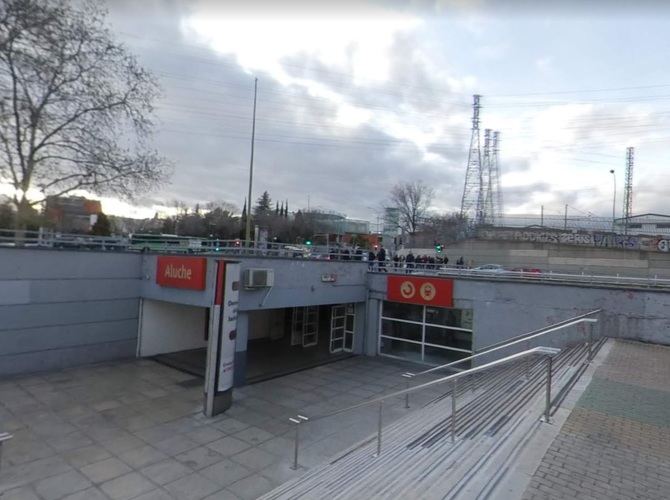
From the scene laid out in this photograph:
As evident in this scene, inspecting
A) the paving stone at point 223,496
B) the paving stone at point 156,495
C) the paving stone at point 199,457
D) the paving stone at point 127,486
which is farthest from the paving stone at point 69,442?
the paving stone at point 223,496

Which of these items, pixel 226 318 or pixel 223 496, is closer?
pixel 223 496

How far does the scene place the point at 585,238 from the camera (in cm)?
3014

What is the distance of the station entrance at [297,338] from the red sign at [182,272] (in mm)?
3941

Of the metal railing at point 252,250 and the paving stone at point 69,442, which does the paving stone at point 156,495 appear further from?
the metal railing at point 252,250

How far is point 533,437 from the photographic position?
4.45 meters

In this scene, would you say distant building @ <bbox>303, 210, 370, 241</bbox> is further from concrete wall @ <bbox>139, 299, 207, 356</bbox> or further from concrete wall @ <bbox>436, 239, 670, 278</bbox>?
concrete wall @ <bbox>139, 299, 207, 356</bbox>

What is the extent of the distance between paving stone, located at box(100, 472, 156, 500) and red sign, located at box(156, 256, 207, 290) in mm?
6047

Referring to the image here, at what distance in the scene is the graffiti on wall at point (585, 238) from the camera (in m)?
27.0

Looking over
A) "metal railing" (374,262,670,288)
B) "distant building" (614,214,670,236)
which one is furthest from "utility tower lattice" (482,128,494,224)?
"metal railing" (374,262,670,288)

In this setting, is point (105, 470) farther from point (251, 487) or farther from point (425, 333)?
point (425, 333)

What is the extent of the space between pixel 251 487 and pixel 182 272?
25.3ft

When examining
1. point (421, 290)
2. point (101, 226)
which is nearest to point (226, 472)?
point (421, 290)

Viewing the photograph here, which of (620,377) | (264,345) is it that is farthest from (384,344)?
(620,377)

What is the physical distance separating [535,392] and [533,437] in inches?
83.0
